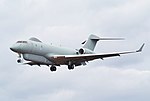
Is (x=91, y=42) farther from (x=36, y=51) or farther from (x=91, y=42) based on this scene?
(x=36, y=51)

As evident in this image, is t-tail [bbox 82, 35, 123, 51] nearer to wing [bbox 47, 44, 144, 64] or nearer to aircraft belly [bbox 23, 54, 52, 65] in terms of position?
wing [bbox 47, 44, 144, 64]

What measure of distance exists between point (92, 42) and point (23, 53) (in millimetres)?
20171

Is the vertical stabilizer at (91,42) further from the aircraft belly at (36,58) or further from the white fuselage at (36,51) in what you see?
the aircraft belly at (36,58)

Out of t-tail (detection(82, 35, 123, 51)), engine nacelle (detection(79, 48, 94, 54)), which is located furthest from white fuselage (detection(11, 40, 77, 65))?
t-tail (detection(82, 35, 123, 51))

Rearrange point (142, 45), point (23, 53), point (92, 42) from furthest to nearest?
point (92, 42), point (23, 53), point (142, 45)

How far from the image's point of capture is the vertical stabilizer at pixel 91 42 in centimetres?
14166

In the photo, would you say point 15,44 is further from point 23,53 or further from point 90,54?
point 90,54

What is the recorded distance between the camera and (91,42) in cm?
14262

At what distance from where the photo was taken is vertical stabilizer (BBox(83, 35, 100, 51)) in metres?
142

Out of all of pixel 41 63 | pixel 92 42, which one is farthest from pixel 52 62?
pixel 92 42

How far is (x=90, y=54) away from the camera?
130 meters

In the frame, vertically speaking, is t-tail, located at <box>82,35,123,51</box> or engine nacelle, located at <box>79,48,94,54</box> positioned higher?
engine nacelle, located at <box>79,48,94,54</box>

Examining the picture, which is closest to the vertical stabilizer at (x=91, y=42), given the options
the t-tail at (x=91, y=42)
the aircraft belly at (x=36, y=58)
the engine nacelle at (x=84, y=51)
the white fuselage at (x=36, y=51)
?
the t-tail at (x=91, y=42)

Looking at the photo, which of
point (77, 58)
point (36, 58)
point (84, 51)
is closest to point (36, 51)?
point (36, 58)
